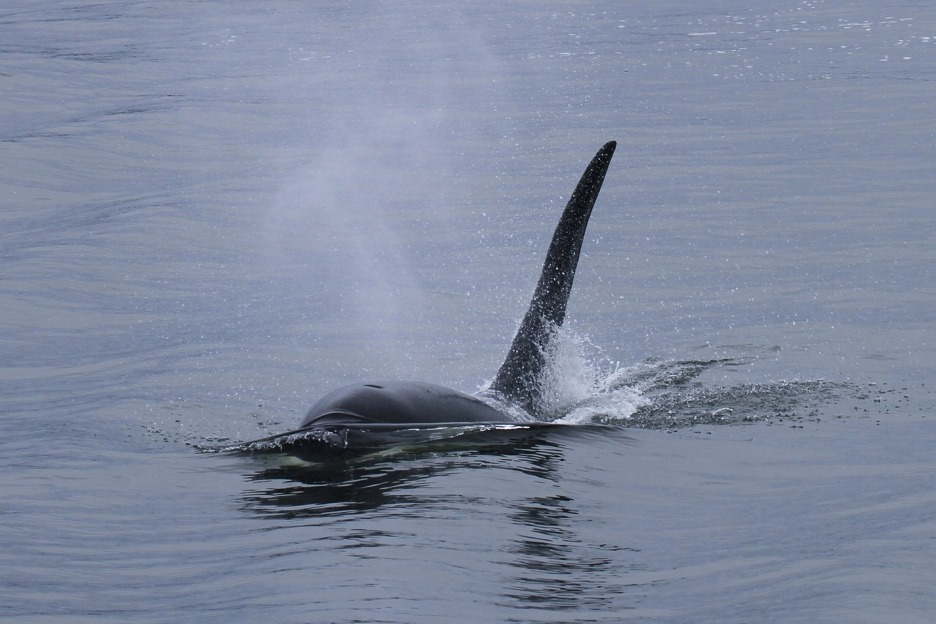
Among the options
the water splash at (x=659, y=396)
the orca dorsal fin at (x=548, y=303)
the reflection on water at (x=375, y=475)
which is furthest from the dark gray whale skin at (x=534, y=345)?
the reflection on water at (x=375, y=475)

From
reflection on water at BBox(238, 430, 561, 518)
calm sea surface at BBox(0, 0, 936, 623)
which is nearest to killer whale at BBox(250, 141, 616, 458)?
reflection on water at BBox(238, 430, 561, 518)

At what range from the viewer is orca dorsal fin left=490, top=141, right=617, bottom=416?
11469mm

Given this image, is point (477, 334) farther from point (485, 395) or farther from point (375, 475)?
point (375, 475)

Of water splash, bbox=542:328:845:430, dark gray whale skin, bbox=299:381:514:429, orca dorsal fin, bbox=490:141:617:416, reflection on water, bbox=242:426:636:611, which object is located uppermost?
orca dorsal fin, bbox=490:141:617:416

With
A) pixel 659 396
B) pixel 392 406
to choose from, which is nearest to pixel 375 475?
pixel 392 406

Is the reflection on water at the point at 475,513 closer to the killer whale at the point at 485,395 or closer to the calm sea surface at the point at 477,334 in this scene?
the calm sea surface at the point at 477,334

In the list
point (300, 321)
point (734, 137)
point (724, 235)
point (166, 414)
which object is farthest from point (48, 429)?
point (734, 137)

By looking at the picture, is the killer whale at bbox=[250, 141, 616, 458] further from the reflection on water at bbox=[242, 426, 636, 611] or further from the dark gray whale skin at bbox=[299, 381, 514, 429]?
the reflection on water at bbox=[242, 426, 636, 611]

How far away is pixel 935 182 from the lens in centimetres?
2241

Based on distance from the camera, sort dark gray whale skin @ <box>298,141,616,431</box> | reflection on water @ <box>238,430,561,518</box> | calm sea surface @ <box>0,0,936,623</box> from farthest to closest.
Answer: dark gray whale skin @ <box>298,141,616,431</box>, reflection on water @ <box>238,430,561,518</box>, calm sea surface @ <box>0,0,936,623</box>

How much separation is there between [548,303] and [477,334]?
4.07 metres

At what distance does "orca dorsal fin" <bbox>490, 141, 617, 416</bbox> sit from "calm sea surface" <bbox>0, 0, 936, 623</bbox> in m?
0.50

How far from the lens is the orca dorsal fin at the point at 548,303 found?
1147 centimetres

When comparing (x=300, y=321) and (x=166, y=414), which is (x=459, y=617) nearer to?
(x=166, y=414)
